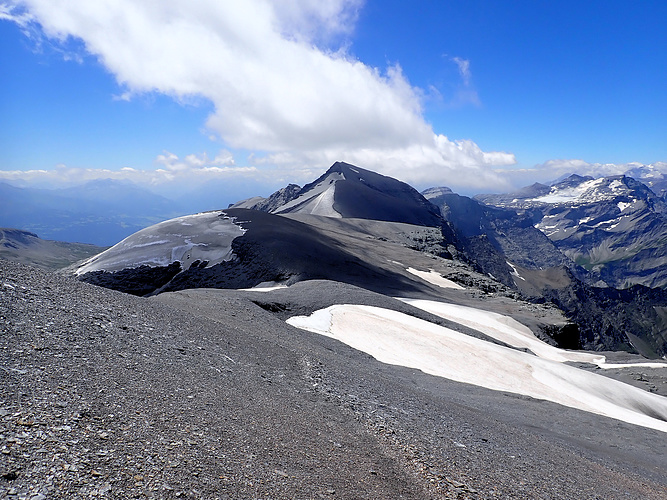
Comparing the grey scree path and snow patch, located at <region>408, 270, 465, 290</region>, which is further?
snow patch, located at <region>408, 270, 465, 290</region>

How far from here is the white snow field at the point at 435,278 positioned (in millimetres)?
65706

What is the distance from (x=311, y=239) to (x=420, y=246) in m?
45.1

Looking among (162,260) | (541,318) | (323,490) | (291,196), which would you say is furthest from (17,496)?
(291,196)

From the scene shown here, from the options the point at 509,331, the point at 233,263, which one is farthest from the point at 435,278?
the point at 233,263

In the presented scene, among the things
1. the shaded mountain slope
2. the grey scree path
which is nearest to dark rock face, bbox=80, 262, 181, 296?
the shaded mountain slope

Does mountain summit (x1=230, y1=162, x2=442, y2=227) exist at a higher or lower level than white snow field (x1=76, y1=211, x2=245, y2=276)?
higher

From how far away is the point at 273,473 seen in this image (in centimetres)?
764

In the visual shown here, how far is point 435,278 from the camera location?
6794cm

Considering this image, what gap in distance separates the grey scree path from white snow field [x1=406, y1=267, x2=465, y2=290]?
161 ft

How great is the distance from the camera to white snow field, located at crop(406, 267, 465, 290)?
2587 inches

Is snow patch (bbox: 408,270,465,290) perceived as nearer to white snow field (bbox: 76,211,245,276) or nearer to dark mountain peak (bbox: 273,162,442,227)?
white snow field (bbox: 76,211,245,276)

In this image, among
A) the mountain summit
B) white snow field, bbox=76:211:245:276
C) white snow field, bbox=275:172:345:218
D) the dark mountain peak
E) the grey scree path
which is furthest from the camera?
the mountain summit

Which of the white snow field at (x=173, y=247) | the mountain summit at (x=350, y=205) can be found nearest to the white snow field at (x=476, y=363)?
the white snow field at (x=173, y=247)

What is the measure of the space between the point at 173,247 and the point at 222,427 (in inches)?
1973
